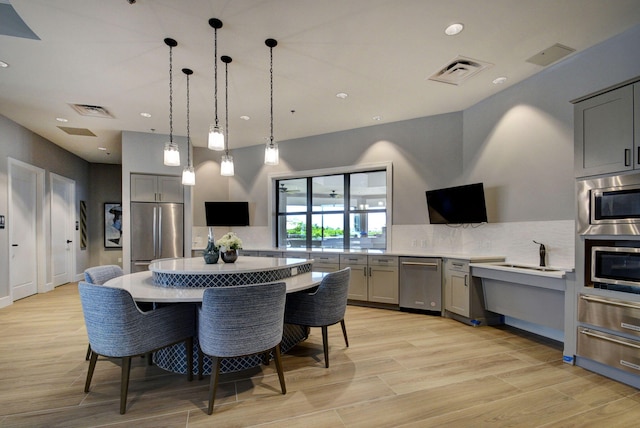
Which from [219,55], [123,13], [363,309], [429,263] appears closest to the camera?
[123,13]

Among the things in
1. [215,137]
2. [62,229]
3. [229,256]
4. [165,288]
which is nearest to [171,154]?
[215,137]

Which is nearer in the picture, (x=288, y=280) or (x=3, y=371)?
(x=3, y=371)

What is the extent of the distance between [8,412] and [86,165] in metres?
7.81

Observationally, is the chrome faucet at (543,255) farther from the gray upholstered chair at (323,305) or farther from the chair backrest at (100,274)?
the chair backrest at (100,274)

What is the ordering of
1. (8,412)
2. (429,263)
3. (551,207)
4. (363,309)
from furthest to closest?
1. (363,309)
2. (429,263)
3. (551,207)
4. (8,412)

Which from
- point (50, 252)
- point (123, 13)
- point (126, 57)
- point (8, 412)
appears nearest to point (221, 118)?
point (126, 57)

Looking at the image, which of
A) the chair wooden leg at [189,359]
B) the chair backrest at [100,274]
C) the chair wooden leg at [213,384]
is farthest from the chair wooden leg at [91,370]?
the chair wooden leg at [213,384]

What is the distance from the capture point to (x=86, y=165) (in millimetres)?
8312

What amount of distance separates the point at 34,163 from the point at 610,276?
8778 mm

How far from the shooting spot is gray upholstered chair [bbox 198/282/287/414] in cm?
212

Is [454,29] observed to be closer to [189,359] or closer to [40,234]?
[189,359]

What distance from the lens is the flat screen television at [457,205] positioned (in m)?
4.26

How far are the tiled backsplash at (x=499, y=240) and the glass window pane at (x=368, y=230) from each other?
28 cm

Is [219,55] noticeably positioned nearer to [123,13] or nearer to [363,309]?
[123,13]
